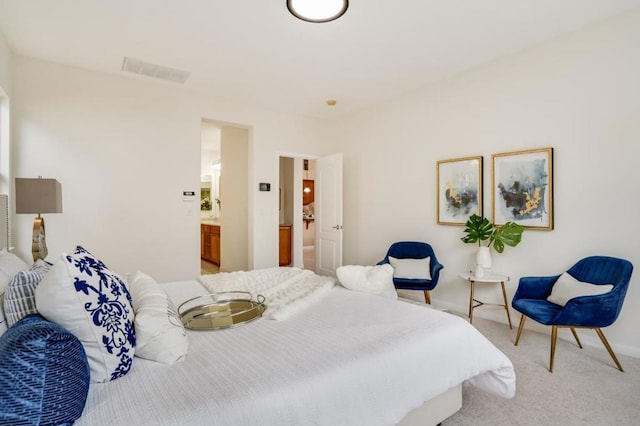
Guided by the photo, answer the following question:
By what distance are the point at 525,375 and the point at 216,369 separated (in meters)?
2.26

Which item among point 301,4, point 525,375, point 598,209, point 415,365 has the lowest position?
point 525,375

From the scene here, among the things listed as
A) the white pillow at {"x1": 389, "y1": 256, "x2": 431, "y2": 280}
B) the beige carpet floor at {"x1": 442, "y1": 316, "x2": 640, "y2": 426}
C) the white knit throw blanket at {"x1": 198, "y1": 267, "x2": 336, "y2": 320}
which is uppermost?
the white knit throw blanket at {"x1": 198, "y1": 267, "x2": 336, "y2": 320}

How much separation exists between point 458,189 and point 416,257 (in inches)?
37.2

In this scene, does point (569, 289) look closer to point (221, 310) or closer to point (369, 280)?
point (369, 280)

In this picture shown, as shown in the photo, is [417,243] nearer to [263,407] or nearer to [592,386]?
[592,386]

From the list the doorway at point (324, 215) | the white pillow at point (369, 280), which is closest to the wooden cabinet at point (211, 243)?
the doorway at point (324, 215)

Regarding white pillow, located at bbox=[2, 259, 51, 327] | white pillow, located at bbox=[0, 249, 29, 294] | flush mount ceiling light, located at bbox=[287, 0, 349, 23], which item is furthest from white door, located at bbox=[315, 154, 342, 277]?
white pillow, located at bbox=[2, 259, 51, 327]

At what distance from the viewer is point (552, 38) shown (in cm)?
304

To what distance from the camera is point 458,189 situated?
3.81 meters

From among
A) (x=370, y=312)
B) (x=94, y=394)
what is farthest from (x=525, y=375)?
(x=94, y=394)

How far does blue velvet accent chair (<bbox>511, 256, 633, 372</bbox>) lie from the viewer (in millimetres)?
2316

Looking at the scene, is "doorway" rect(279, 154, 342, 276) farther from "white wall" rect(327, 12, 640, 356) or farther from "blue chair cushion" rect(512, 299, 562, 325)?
"blue chair cushion" rect(512, 299, 562, 325)

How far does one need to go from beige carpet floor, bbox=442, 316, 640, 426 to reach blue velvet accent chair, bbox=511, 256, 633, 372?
12cm

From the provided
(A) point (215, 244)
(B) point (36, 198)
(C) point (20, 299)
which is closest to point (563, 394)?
(C) point (20, 299)
